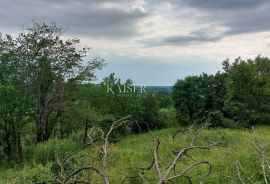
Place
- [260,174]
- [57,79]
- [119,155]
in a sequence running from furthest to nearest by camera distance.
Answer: [57,79] → [119,155] → [260,174]

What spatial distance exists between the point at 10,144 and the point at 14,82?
263cm

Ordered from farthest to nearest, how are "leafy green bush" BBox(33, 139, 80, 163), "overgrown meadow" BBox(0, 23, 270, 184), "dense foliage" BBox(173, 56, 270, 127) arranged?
"dense foliage" BBox(173, 56, 270, 127), "leafy green bush" BBox(33, 139, 80, 163), "overgrown meadow" BBox(0, 23, 270, 184)

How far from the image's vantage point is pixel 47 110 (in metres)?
21.9

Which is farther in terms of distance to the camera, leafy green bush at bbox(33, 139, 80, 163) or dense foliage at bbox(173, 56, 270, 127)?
dense foliage at bbox(173, 56, 270, 127)

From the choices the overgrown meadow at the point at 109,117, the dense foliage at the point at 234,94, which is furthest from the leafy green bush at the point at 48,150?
the dense foliage at the point at 234,94

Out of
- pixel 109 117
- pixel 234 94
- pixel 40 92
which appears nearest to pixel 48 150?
pixel 40 92

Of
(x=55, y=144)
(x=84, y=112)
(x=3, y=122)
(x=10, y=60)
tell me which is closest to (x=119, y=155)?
(x=55, y=144)

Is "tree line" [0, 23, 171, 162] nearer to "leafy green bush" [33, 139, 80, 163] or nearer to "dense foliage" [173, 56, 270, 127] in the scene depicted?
"leafy green bush" [33, 139, 80, 163]

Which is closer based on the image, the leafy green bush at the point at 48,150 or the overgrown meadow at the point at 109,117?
the overgrown meadow at the point at 109,117

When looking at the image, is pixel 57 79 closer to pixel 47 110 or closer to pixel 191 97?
pixel 47 110

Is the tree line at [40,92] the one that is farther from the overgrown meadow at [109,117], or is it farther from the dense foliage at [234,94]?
the dense foliage at [234,94]

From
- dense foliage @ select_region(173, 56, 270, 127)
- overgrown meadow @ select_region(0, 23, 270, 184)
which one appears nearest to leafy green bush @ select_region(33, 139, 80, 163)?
overgrown meadow @ select_region(0, 23, 270, 184)

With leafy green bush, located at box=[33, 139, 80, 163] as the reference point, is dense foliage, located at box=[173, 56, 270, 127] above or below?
above

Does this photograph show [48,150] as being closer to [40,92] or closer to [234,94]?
[40,92]
